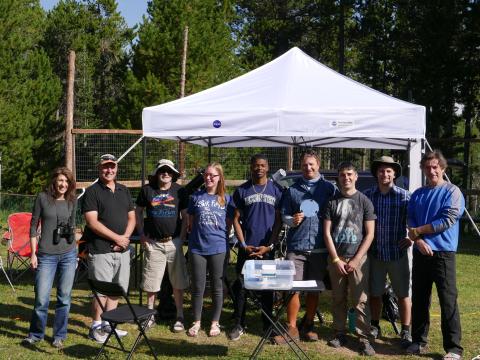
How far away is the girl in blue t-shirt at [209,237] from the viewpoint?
5688mm

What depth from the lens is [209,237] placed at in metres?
5.69

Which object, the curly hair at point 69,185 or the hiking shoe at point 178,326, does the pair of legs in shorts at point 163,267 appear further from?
the curly hair at point 69,185

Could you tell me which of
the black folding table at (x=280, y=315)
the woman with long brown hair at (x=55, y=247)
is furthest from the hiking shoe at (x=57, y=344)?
the black folding table at (x=280, y=315)

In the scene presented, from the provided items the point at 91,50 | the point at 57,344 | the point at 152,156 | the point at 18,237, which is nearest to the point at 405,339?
the point at 57,344

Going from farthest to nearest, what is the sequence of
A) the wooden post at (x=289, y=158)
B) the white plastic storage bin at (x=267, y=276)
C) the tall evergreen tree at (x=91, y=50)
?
the tall evergreen tree at (x=91, y=50)
the wooden post at (x=289, y=158)
the white plastic storage bin at (x=267, y=276)

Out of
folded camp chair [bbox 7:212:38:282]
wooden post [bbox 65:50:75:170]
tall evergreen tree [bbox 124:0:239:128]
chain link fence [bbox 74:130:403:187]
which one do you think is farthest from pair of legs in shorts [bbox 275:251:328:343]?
tall evergreen tree [bbox 124:0:239:128]

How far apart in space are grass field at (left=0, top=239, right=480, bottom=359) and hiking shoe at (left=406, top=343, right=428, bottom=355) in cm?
6

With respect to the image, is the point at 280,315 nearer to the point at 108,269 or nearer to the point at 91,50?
the point at 108,269

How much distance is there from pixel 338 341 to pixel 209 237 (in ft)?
4.53

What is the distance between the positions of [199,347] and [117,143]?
8440 mm

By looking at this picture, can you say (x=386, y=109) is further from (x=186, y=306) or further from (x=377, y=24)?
(x=377, y=24)

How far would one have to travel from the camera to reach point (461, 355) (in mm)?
5168

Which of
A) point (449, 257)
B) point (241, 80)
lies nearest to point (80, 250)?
point (241, 80)

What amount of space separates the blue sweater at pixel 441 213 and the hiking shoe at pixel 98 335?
9.03 feet
